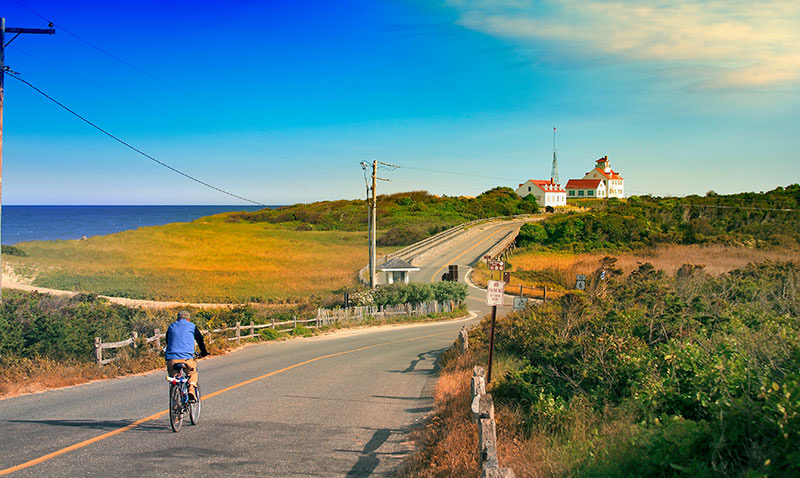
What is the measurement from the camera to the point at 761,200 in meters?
73.8

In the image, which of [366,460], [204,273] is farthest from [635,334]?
[204,273]

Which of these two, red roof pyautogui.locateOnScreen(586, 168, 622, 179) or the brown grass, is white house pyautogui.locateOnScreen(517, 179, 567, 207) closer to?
red roof pyautogui.locateOnScreen(586, 168, 622, 179)

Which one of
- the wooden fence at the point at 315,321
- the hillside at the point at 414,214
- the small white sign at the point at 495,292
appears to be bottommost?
the wooden fence at the point at 315,321

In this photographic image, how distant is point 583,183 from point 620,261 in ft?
295

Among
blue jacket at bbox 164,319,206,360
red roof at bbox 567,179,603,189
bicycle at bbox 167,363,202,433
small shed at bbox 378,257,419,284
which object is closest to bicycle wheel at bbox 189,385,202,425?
bicycle at bbox 167,363,202,433

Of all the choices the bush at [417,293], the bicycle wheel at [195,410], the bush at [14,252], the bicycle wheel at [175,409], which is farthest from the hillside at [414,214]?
the bicycle wheel at [175,409]

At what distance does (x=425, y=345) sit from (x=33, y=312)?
13415mm

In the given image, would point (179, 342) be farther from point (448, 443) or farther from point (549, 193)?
point (549, 193)

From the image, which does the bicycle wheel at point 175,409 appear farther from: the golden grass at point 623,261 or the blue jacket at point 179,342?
the golden grass at point 623,261

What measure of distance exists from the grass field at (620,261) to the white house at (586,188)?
241 ft

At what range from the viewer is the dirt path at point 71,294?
34.9 meters

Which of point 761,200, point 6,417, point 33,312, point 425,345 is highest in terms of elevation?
point 761,200

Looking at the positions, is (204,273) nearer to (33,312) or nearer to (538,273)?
(538,273)

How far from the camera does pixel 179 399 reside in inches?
356
